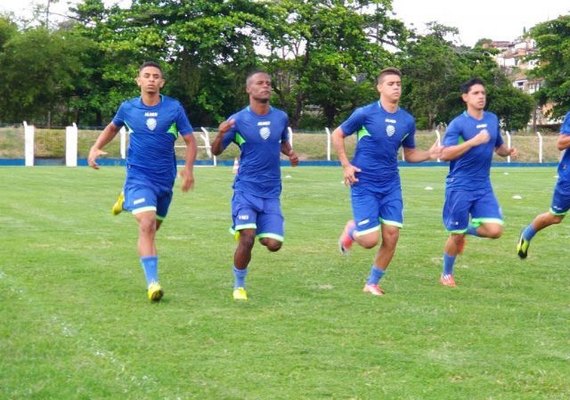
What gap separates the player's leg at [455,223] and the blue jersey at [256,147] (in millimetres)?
2015

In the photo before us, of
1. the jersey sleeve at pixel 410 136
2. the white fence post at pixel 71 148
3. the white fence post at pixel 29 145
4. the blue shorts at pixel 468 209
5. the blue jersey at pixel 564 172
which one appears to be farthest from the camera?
the white fence post at pixel 71 148

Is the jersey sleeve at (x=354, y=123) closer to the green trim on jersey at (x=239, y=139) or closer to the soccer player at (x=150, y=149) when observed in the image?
the green trim on jersey at (x=239, y=139)

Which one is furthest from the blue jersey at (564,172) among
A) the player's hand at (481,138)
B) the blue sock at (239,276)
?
the blue sock at (239,276)

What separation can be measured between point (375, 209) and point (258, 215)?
1167mm

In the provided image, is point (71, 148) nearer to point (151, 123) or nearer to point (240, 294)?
point (151, 123)

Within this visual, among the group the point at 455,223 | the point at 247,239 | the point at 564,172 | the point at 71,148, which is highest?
the point at 564,172

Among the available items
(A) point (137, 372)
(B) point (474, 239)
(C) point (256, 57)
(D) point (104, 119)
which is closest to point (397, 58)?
(C) point (256, 57)

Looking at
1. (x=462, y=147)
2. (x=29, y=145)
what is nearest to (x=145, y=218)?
(x=462, y=147)

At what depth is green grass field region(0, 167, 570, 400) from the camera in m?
5.47

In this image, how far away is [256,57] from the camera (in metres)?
55.6

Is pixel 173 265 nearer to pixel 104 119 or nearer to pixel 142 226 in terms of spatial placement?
pixel 142 226

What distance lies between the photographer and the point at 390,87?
28.9 feet

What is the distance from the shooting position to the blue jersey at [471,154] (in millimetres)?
9336

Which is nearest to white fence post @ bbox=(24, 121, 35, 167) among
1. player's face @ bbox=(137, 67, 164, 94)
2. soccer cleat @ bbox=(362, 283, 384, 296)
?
player's face @ bbox=(137, 67, 164, 94)
